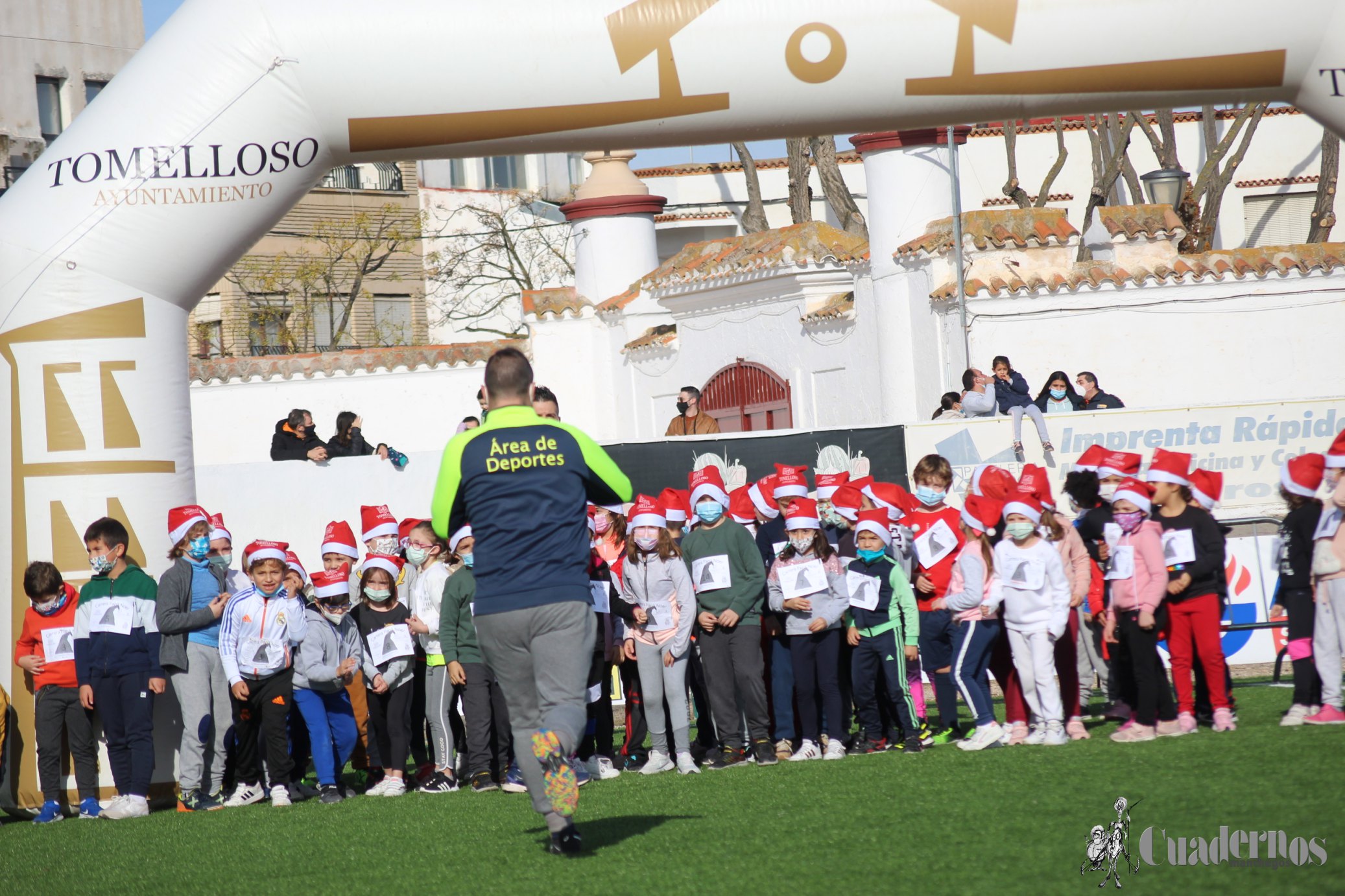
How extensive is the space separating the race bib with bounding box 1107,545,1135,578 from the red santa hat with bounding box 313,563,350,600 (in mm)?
4471

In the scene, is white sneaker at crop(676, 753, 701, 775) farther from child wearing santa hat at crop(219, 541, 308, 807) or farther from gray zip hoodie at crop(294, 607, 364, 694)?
child wearing santa hat at crop(219, 541, 308, 807)

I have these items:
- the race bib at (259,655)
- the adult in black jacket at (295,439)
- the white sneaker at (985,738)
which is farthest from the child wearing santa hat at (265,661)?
the adult in black jacket at (295,439)

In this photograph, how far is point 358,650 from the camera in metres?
9.83

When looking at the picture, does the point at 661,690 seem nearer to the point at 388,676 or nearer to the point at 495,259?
the point at 388,676

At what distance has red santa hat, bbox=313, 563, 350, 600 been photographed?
9.85 meters

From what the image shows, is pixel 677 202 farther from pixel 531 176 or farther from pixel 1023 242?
pixel 1023 242

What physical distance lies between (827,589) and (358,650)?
2.81 metres

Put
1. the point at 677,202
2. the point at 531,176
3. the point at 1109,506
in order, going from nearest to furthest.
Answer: the point at 1109,506 → the point at 677,202 → the point at 531,176

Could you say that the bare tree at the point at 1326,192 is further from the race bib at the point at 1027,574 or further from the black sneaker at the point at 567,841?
the black sneaker at the point at 567,841

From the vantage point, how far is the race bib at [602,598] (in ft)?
31.9

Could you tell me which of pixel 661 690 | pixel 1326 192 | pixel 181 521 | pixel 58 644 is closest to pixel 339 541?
pixel 181 521

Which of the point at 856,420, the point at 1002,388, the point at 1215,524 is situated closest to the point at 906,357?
the point at 856,420

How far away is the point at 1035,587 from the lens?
915cm

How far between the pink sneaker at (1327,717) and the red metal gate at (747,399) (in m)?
11.9
